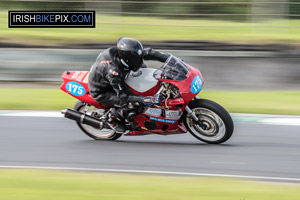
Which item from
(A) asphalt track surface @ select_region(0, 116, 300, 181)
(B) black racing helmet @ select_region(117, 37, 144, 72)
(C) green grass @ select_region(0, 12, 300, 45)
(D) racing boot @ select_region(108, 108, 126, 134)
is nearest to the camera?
(A) asphalt track surface @ select_region(0, 116, 300, 181)

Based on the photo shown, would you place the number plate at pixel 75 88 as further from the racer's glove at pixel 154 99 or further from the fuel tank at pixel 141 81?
the racer's glove at pixel 154 99

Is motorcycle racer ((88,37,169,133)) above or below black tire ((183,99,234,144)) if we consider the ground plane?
above

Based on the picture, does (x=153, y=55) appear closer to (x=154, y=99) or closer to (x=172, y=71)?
(x=172, y=71)

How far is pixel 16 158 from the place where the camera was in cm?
704

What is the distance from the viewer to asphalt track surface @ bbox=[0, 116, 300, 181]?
260 inches

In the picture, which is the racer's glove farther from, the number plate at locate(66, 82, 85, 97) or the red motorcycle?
the number plate at locate(66, 82, 85, 97)

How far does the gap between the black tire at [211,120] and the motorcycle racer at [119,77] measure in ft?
1.65

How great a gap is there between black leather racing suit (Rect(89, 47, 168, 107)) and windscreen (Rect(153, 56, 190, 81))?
0.21 m

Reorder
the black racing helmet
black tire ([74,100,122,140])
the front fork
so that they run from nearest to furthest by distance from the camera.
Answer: the black racing helmet, the front fork, black tire ([74,100,122,140])

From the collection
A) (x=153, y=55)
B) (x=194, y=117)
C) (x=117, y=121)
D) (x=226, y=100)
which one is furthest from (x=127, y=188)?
(x=226, y=100)

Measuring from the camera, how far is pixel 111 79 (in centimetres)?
699

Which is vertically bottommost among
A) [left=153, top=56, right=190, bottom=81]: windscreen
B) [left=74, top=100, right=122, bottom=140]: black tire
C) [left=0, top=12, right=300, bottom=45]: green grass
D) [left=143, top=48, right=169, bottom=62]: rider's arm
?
[left=74, top=100, right=122, bottom=140]: black tire

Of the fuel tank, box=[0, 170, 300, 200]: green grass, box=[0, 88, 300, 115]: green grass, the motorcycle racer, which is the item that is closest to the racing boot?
the motorcycle racer

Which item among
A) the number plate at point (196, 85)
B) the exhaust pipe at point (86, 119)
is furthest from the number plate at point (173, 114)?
the exhaust pipe at point (86, 119)
